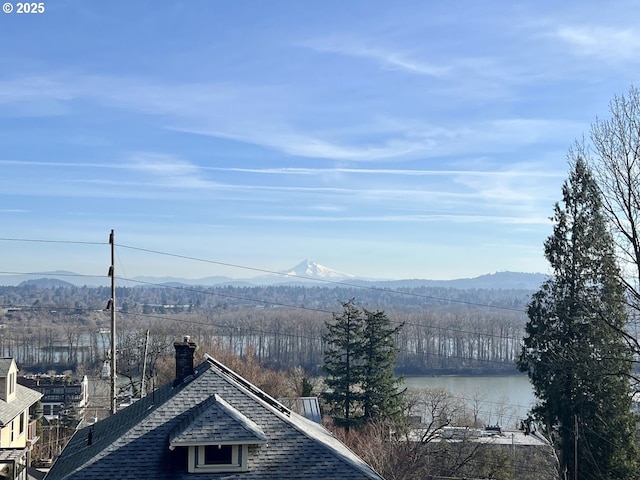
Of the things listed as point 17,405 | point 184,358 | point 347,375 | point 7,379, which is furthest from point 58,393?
point 184,358

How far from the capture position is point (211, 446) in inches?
462

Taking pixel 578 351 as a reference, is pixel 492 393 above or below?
below

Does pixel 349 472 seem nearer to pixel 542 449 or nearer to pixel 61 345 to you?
pixel 542 449

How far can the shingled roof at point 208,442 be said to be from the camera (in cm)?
1152

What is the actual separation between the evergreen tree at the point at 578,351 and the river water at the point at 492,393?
64.5ft

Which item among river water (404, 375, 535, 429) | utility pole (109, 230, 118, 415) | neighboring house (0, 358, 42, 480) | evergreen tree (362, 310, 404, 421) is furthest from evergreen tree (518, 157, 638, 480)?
river water (404, 375, 535, 429)

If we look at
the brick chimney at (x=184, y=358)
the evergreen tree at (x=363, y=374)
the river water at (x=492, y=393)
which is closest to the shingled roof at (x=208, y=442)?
the brick chimney at (x=184, y=358)

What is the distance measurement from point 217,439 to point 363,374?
74.9ft

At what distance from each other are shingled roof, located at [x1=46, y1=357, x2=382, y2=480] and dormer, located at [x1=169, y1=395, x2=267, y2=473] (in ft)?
0.06

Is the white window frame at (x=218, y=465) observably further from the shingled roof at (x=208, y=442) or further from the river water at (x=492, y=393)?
the river water at (x=492, y=393)

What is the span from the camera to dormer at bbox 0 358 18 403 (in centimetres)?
2158

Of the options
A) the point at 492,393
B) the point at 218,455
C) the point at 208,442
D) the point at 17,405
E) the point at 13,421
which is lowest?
the point at 492,393

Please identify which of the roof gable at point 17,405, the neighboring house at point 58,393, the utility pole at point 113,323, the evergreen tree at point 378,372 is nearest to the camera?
the utility pole at point 113,323

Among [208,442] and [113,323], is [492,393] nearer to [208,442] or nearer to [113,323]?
[113,323]
